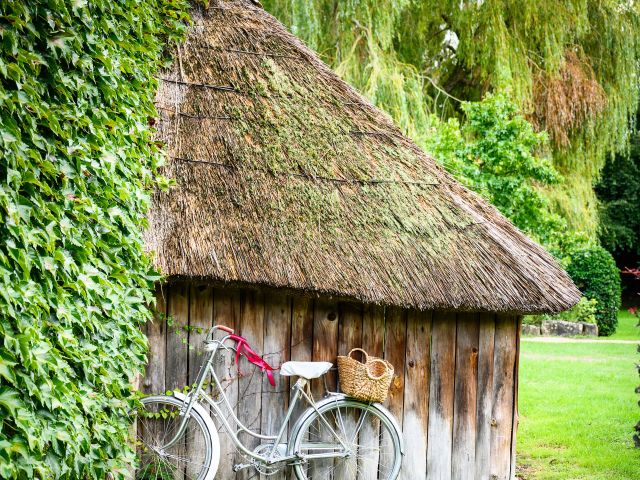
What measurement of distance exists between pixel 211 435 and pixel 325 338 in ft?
3.18

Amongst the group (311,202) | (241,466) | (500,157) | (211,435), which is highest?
(500,157)

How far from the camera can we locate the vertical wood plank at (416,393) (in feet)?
15.7

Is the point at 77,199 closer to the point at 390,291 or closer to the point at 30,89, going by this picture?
the point at 30,89

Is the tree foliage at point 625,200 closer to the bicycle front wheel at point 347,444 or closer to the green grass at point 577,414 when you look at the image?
the green grass at point 577,414

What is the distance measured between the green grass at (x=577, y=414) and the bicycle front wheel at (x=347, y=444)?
1839 millimetres

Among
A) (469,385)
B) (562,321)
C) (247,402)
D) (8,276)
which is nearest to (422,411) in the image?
A: (469,385)

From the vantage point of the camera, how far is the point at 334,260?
4.45m

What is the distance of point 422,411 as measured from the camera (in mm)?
4809

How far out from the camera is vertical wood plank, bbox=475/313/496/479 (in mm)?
4875

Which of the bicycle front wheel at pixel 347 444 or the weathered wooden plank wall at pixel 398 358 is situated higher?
the weathered wooden plank wall at pixel 398 358

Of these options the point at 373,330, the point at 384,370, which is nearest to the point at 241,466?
the point at 384,370

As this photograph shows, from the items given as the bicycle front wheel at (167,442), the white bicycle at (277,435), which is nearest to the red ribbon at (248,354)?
the white bicycle at (277,435)

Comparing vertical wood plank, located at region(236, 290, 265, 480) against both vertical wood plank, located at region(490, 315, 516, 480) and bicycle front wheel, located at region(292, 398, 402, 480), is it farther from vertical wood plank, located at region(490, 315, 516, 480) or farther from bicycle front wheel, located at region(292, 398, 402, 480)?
vertical wood plank, located at region(490, 315, 516, 480)

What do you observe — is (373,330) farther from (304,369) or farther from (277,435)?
(277,435)
